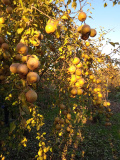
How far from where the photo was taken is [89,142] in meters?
6.29

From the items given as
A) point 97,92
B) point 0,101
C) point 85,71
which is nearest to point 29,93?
point 85,71

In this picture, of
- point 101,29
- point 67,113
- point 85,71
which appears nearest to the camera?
point 67,113

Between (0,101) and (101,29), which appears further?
(101,29)

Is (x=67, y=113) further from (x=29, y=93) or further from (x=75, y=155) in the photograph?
(x=75, y=155)

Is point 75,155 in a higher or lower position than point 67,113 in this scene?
lower

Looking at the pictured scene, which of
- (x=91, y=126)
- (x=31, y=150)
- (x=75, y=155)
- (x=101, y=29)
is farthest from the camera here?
(x=91, y=126)

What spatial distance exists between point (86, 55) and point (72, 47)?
320 mm

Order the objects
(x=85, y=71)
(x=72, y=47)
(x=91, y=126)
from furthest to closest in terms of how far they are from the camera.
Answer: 1. (x=91, y=126)
2. (x=85, y=71)
3. (x=72, y=47)

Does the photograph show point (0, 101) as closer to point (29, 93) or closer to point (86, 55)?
point (86, 55)

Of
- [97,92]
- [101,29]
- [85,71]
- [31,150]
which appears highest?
[101,29]

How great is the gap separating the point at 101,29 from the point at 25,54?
6474mm

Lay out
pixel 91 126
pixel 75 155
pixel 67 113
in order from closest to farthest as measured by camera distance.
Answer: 1. pixel 67 113
2. pixel 75 155
3. pixel 91 126

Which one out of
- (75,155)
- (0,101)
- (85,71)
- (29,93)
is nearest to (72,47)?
(85,71)

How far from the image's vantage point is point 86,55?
6.58 ft
